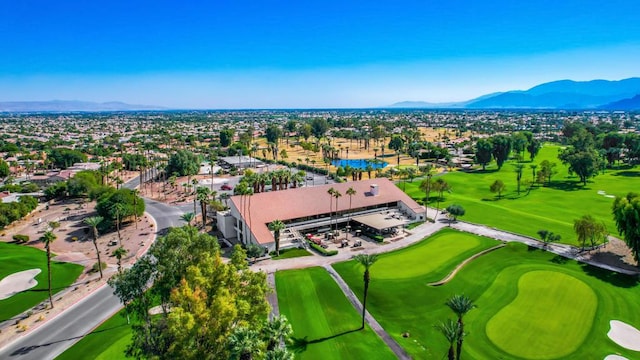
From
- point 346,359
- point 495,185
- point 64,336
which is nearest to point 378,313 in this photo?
point 346,359

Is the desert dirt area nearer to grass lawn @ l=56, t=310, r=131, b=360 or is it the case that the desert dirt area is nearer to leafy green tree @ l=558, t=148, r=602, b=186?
grass lawn @ l=56, t=310, r=131, b=360

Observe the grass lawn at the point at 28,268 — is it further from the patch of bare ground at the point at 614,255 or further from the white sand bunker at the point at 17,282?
the patch of bare ground at the point at 614,255

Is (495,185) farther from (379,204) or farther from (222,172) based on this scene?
(222,172)

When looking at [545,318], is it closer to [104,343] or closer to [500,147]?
[104,343]

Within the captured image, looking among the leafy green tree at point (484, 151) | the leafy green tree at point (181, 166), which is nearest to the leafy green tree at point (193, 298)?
the leafy green tree at point (181, 166)

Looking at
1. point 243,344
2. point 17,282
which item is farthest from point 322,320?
point 17,282

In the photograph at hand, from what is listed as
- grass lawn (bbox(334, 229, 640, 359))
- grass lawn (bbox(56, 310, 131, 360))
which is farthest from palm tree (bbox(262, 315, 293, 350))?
grass lawn (bbox(334, 229, 640, 359))

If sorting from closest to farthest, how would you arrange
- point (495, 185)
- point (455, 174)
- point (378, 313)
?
point (378, 313), point (495, 185), point (455, 174)
